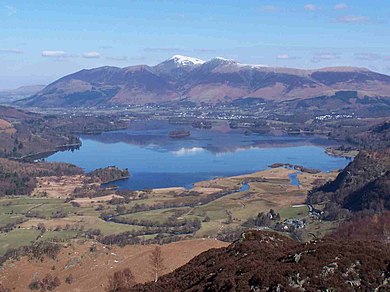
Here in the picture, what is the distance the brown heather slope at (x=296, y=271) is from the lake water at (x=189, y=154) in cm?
4797

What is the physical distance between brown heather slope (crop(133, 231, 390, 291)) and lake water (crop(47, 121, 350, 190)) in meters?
48.0

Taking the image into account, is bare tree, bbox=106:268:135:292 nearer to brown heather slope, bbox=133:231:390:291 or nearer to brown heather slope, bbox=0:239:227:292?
brown heather slope, bbox=0:239:227:292

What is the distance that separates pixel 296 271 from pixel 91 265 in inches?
597

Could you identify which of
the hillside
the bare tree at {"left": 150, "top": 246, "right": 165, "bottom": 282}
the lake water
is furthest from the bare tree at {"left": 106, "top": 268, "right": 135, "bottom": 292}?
the lake water

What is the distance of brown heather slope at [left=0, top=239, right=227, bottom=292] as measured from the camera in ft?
80.7

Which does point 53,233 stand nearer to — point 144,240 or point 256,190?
point 144,240

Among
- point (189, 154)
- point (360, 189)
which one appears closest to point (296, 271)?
point (360, 189)

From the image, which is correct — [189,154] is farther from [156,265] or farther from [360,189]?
[156,265]

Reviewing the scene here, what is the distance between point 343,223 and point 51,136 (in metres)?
85.2

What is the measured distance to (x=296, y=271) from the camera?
44.7 feet

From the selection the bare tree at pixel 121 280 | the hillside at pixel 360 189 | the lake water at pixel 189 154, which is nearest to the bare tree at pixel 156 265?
the bare tree at pixel 121 280

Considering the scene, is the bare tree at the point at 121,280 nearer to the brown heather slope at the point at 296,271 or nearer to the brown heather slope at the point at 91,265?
the brown heather slope at the point at 91,265

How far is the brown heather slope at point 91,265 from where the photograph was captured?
24.6 metres

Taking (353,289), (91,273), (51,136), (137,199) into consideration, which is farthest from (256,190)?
(51,136)
